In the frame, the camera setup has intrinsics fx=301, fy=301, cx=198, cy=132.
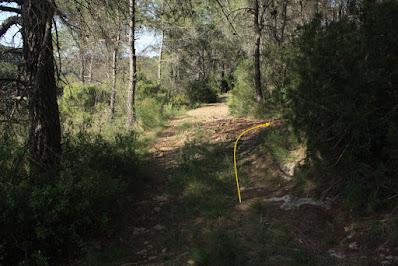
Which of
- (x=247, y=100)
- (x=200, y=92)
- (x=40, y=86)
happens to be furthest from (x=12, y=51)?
(x=200, y=92)

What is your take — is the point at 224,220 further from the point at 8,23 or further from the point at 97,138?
the point at 8,23

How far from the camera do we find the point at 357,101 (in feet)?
11.8

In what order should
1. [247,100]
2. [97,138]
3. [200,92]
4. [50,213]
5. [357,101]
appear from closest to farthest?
1. [50,213]
2. [357,101]
3. [97,138]
4. [247,100]
5. [200,92]

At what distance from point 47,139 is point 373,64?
438cm

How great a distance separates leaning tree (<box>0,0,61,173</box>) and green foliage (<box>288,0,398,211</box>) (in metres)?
3.46

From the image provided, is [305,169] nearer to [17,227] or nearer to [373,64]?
[373,64]

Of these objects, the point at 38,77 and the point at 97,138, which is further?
the point at 97,138

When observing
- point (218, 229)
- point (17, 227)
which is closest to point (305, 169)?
point (218, 229)

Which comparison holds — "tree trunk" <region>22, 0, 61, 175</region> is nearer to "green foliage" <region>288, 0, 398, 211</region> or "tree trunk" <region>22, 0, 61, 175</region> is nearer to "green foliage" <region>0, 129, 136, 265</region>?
"green foliage" <region>0, 129, 136, 265</region>

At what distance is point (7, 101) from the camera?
4.12 m

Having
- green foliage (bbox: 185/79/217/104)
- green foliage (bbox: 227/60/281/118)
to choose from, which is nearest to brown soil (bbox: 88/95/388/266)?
green foliage (bbox: 227/60/281/118)

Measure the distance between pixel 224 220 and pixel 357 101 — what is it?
2251 millimetres

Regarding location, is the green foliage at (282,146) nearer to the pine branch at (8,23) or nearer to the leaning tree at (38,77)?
the leaning tree at (38,77)

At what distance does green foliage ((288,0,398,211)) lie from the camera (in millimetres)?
3369
